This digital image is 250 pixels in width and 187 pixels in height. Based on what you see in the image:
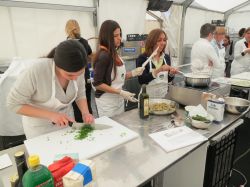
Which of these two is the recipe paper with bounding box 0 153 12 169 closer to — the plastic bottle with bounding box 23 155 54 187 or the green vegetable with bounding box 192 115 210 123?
the plastic bottle with bounding box 23 155 54 187

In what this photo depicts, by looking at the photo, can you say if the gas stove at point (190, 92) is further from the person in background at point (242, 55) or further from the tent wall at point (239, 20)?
the tent wall at point (239, 20)

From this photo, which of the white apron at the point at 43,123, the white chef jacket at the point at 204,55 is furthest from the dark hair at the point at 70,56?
the white chef jacket at the point at 204,55

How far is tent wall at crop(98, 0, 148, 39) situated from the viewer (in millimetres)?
3443

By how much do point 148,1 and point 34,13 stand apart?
227 centimetres

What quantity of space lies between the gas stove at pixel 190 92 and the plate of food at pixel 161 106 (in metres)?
0.09

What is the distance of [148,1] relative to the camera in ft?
13.5

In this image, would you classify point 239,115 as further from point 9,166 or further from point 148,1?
point 148,1

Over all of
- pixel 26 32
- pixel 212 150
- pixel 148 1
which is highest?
pixel 148 1

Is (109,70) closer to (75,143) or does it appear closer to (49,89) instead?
(49,89)

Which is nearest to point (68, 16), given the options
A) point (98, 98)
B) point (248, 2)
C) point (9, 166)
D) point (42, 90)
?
point (98, 98)

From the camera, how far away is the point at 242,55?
11.3 ft

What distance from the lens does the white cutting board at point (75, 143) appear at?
1017mm

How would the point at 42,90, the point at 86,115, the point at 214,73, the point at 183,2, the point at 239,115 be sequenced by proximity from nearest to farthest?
the point at 42,90
the point at 86,115
the point at 239,115
the point at 214,73
the point at 183,2

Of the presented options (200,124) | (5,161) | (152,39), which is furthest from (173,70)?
(5,161)
